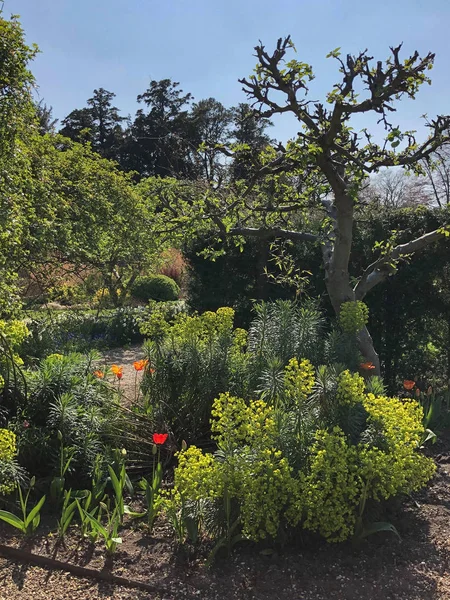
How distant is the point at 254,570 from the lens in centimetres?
207

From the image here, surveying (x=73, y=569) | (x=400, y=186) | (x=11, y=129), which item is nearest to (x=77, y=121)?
(x=400, y=186)

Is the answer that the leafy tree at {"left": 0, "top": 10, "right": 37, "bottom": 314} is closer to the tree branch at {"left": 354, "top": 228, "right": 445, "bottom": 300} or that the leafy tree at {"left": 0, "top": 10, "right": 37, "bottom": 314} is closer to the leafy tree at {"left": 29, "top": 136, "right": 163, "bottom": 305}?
the leafy tree at {"left": 29, "top": 136, "right": 163, "bottom": 305}

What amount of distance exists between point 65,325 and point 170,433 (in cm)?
315

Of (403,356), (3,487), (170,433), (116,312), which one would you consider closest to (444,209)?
(403,356)

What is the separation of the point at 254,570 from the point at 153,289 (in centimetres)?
1182

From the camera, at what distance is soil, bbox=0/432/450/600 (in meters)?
1.94

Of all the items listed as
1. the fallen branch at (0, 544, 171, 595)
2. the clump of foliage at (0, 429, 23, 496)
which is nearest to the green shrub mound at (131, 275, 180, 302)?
the clump of foliage at (0, 429, 23, 496)

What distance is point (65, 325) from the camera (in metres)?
5.84

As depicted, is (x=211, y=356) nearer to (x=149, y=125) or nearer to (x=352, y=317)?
(x=352, y=317)

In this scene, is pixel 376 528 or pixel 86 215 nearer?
pixel 376 528

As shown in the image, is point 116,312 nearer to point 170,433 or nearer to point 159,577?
point 170,433

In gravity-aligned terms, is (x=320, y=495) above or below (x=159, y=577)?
above

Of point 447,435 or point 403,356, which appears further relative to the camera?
point 403,356

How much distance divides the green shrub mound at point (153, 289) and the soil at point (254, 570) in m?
11.1
